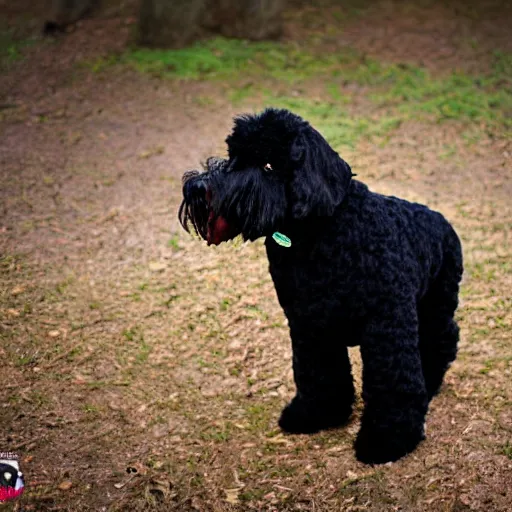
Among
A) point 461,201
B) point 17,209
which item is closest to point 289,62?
point 461,201

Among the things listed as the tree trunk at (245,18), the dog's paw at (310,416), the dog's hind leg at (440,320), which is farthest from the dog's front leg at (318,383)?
the tree trunk at (245,18)

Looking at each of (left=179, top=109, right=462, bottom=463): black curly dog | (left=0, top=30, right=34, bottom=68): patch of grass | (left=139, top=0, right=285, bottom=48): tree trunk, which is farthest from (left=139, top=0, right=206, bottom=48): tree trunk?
(left=179, top=109, right=462, bottom=463): black curly dog

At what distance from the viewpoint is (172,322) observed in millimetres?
4629

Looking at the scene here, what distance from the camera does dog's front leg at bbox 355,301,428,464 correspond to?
10.2 feet

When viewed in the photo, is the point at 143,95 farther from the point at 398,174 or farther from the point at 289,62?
the point at 398,174

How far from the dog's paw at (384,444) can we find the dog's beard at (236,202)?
127cm

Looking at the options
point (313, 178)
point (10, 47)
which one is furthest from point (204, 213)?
point (10, 47)

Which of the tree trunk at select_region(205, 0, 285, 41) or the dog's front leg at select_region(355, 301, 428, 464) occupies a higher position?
the tree trunk at select_region(205, 0, 285, 41)

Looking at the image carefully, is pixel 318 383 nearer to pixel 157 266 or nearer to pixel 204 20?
pixel 157 266

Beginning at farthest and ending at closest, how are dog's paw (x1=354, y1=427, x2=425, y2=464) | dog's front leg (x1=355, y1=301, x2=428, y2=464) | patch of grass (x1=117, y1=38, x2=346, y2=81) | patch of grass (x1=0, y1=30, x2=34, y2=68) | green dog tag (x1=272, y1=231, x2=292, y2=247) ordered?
patch of grass (x1=0, y1=30, x2=34, y2=68), patch of grass (x1=117, y1=38, x2=346, y2=81), dog's paw (x1=354, y1=427, x2=425, y2=464), dog's front leg (x1=355, y1=301, x2=428, y2=464), green dog tag (x1=272, y1=231, x2=292, y2=247)

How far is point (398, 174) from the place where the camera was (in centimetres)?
606

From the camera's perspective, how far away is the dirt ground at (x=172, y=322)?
347 cm

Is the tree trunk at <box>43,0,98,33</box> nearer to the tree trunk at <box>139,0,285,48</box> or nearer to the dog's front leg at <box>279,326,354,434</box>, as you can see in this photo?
the tree trunk at <box>139,0,285,48</box>

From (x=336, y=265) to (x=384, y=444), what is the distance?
1021mm
